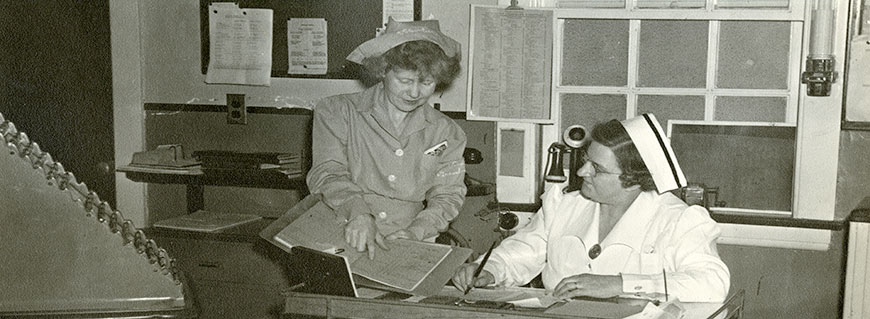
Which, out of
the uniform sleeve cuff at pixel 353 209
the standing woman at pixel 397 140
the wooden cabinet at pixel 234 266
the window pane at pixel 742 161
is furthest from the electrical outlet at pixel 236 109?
the window pane at pixel 742 161

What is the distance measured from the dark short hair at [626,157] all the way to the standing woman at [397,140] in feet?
2.22

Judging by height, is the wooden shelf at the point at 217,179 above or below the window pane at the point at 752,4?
below

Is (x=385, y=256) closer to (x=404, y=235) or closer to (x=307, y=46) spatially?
(x=404, y=235)

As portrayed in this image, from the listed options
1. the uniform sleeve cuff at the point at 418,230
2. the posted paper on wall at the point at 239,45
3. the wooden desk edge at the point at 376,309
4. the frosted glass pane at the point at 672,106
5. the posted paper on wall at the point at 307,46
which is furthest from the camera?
the posted paper on wall at the point at 239,45

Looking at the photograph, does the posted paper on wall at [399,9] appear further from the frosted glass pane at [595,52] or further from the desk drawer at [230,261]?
the desk drawer at [230,261]

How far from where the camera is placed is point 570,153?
3.71 metres

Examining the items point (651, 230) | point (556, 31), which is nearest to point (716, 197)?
point (556, 31)

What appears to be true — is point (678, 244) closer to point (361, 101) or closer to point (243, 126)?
point (361, 101)

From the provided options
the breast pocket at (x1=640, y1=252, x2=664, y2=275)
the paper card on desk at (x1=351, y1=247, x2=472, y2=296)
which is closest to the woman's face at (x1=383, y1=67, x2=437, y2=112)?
the paper card on desk at (x1=351, y1=247, x2=472, y2=296)

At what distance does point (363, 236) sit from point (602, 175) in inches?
27.5

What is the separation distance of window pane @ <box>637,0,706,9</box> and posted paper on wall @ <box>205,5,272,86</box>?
5.81ft

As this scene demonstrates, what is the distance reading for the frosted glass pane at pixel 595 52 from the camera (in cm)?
Answer: 382

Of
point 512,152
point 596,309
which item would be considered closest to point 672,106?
point 512,152

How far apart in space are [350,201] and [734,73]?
1.77m
